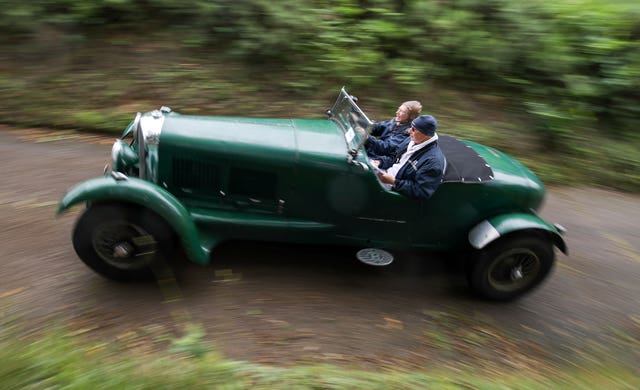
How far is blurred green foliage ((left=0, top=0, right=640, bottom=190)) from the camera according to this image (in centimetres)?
744

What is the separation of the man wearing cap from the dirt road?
0.97m

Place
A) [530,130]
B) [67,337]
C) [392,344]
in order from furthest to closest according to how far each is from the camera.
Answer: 1. [530,130]
2. [392,344]
3. [67,337]

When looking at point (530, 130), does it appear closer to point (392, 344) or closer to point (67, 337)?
point (392, 344)

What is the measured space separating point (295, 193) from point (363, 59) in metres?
4.62

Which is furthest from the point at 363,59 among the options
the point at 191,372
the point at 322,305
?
the point at 191,372

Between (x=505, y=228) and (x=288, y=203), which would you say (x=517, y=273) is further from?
(x=288, y=203)

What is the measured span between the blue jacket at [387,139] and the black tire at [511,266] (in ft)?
4.07

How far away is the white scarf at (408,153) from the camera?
158 inches

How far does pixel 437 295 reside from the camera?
4.34 m

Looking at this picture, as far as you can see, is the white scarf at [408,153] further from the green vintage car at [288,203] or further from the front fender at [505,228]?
the front fender at [505,228]

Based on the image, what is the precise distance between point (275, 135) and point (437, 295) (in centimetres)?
195

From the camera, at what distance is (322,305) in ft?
13.1

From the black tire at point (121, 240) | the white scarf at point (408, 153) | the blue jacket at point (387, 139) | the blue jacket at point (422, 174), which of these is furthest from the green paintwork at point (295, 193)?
the blue jacket at point (387, 139)

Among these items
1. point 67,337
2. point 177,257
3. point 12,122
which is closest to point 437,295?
point 177,257
